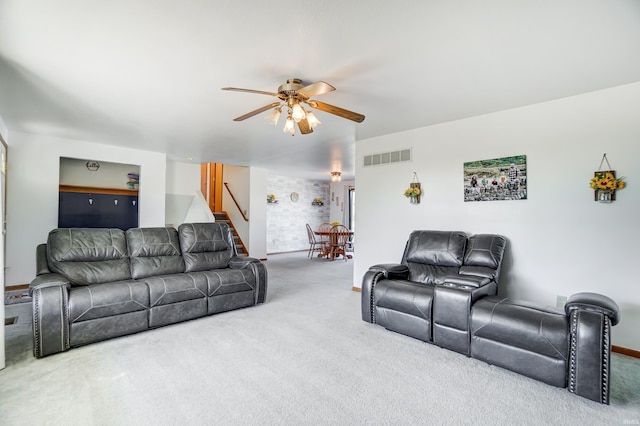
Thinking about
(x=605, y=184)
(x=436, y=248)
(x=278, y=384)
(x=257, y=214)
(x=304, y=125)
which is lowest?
(x=278, y=384)

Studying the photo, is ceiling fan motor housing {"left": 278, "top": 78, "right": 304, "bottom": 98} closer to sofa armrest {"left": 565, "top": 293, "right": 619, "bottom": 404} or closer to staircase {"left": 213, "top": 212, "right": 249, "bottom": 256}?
sofa armrest {"left": 565, "top": 293, "right": 619, "bottom": 404}

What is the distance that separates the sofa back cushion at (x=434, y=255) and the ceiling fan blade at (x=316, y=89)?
86.3 inches

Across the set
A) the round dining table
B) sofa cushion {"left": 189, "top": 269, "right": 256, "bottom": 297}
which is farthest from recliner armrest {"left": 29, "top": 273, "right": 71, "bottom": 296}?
the round dining table

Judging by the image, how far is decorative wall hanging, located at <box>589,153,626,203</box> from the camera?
2.77 meters

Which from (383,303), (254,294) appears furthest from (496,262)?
(254,294)

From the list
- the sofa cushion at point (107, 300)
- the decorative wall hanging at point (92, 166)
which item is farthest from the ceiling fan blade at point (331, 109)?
the decorative wall hanging at point (92, 166)

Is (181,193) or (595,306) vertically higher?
(181,193)

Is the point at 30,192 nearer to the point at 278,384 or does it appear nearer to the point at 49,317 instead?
the point at 49,317

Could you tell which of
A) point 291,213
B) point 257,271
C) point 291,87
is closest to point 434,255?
point 257,271

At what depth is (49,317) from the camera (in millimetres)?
2531

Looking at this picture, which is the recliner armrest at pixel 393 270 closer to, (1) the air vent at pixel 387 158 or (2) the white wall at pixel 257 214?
(1) the air vent at pixel 387 158

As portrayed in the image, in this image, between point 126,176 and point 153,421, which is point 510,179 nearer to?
point 153,421

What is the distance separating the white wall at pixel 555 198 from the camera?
2.77m

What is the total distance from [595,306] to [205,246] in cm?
392
